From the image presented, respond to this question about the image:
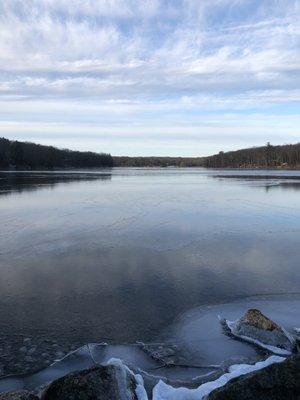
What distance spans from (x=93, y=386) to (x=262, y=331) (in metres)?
2.75

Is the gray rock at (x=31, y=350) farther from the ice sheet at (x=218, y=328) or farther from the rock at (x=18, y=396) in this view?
the ice sheet at (x=218, y=328)

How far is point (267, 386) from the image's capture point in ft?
13.2

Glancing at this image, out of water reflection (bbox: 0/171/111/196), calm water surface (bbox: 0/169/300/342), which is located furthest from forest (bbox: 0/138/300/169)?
calm water surface (bbox: 0/169/300/342)

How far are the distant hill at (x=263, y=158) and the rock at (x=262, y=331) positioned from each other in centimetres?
12283

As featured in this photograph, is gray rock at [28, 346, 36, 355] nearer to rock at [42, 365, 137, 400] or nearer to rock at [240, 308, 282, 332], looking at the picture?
rock at [42, 365, 137, 400]

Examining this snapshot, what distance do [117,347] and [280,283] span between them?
161 inches

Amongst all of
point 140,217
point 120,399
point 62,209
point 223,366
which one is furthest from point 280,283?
point 62,209

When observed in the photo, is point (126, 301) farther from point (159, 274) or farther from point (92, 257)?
point (92, 257)

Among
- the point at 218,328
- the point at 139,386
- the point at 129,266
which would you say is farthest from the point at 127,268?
the point at 139,386

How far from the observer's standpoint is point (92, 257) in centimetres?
1036

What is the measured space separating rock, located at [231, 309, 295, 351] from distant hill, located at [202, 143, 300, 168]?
123 metres

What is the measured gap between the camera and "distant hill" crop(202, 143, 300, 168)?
131500 mm

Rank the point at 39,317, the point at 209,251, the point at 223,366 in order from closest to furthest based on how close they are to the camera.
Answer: the point at 223,366
the point at 39,317
the point at 209,251

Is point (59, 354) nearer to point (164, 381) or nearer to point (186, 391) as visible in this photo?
point (164, 381)
